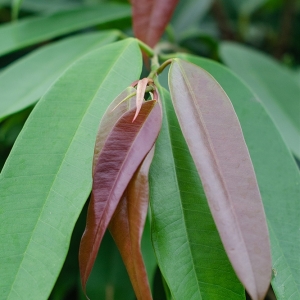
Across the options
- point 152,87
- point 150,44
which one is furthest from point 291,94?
point 152,87

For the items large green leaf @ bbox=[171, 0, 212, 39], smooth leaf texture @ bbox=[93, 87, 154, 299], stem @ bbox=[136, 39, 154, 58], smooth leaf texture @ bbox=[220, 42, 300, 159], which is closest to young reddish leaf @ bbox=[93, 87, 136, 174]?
smooth leaf texture @ bbox=[93, 87, 154, 299]

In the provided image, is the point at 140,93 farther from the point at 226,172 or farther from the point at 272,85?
the point at 272,85

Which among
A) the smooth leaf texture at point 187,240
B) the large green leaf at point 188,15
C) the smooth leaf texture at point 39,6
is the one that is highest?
the smooth leaf texture at point 39,6

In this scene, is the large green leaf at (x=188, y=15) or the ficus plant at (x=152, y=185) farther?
the large green leaf at (x=188, y=15)

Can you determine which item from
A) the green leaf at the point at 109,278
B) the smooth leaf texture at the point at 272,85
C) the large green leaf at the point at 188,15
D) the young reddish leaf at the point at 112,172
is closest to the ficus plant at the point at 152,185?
the young reddish leaf at the point at 112,172

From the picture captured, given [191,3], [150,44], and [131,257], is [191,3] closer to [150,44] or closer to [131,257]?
[150,44]

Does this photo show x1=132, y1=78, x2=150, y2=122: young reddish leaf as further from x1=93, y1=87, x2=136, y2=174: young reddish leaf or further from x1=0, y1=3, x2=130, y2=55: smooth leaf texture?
x1=0, y1=3, x2=130, y2=55: smooth leaf texture

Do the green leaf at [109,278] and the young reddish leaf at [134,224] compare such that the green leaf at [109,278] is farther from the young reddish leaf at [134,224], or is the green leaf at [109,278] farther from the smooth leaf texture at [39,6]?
the smooth leaf texture at [39,6]
